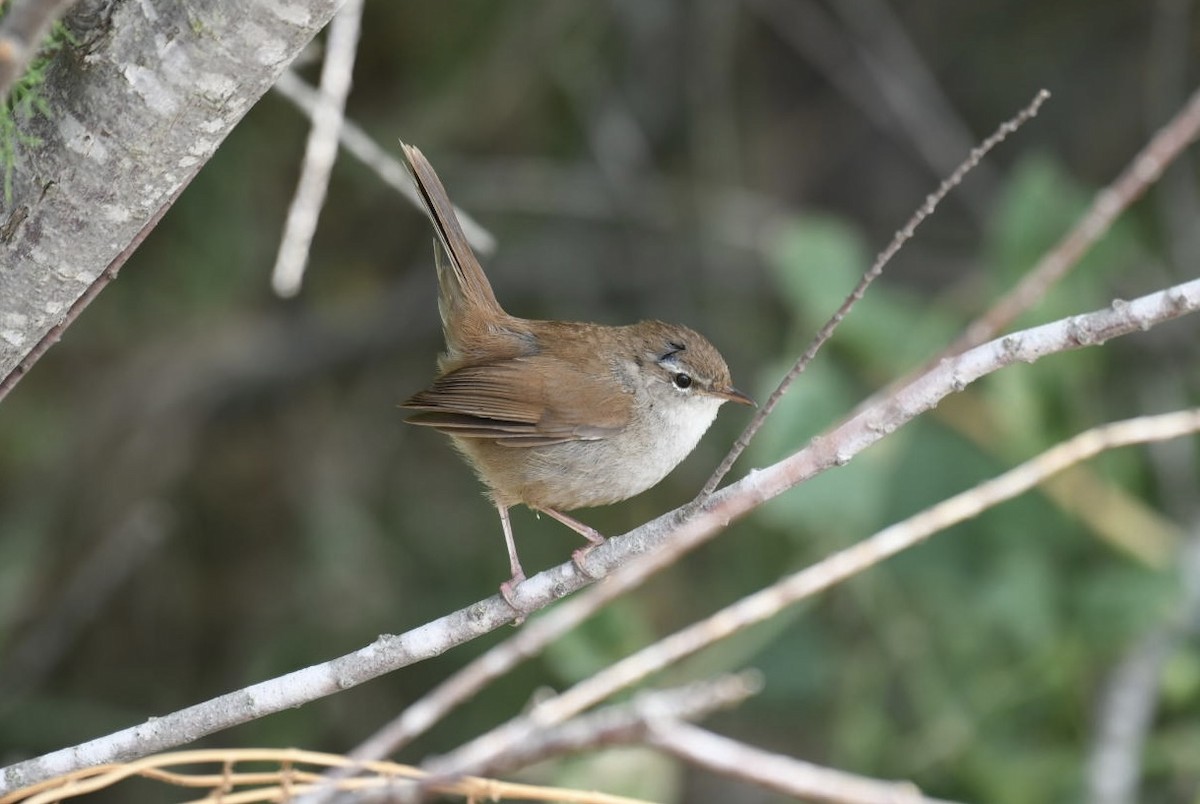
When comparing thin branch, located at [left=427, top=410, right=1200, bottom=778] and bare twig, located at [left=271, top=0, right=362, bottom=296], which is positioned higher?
bare twig, located at [left=271, top=0, right=362, bottom=296]

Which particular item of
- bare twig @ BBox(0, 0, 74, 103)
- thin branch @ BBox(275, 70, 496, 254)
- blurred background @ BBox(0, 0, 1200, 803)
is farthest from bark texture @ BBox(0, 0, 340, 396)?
blurred background @ BBox(0, 0, 1200, 803)

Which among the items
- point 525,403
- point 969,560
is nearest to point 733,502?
point 525,403

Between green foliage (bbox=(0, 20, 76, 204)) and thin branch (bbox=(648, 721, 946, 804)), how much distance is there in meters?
1.52

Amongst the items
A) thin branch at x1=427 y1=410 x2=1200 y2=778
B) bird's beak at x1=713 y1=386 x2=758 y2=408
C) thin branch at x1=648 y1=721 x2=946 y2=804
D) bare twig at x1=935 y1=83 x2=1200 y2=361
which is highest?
bird's beak at x1=713 y1=386 x2=758 y2=408

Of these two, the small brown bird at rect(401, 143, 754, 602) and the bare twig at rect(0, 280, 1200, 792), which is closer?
the bare twig at rect(0, 280, 1200, 792)

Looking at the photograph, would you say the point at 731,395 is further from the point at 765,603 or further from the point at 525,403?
the point at 765,603

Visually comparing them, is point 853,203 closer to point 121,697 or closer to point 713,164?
point 713,164

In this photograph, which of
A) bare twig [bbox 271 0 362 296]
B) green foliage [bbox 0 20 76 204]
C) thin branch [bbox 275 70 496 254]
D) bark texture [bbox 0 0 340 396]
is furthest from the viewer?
thin branch [bbox 275 70 496 254]

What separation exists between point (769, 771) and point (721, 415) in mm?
4787

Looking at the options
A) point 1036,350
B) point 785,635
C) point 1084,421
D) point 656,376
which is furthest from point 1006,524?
point 1036,350

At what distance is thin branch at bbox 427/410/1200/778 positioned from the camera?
160cm

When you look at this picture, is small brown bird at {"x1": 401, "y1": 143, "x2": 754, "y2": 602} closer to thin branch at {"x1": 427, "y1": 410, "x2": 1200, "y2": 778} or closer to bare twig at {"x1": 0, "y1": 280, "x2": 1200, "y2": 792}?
bare twig at {"x1": 0, "y1": 280, "x2": 1200, "y2": 792}

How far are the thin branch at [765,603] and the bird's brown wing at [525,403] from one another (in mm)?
1532

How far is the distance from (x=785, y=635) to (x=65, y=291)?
3.55m
